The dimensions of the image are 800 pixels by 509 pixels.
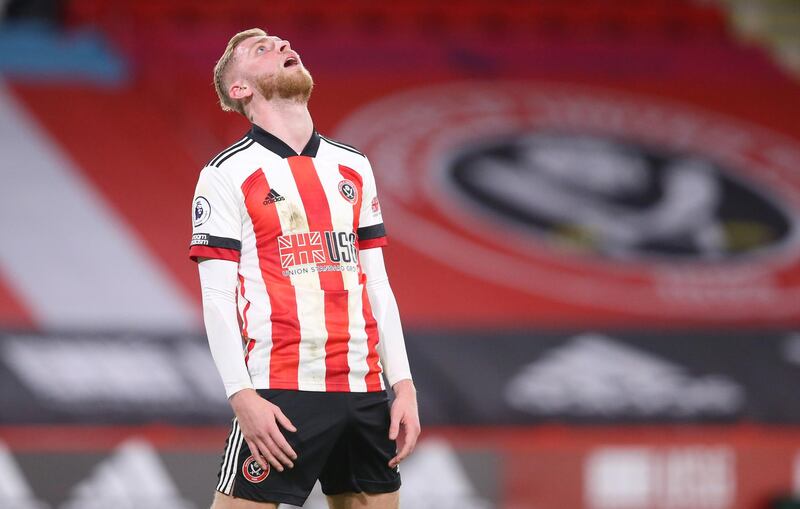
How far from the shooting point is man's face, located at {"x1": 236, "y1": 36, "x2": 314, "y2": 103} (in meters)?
2.60

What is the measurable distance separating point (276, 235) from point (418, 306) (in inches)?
157

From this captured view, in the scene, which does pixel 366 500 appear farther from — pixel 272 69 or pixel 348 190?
pixel 272 69

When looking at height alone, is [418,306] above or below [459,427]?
above

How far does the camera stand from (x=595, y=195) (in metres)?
7.44

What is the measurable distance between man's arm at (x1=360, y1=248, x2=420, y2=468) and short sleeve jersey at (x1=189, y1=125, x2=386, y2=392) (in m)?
0.07

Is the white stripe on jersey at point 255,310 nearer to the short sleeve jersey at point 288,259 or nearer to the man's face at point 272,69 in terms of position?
the short sleeve jersey at point 288,259

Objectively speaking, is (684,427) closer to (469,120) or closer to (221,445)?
(221,445)

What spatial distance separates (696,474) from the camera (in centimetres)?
550

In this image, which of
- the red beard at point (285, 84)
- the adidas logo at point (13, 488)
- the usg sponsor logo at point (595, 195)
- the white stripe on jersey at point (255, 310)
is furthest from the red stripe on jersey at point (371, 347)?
the usg sponsor logo at point (595, 195)

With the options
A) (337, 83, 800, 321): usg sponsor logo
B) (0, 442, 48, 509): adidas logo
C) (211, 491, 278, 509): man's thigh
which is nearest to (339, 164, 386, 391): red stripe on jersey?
(211, 491, 278, 509): man's thigh

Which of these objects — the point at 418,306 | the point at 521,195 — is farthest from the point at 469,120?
the point at 418,306

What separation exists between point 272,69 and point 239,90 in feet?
0.29

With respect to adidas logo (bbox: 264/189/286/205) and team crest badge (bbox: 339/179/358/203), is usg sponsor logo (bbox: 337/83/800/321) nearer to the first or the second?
team crest badge (bbox: 339/179/358/203)

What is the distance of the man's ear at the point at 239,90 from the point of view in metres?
2.61
